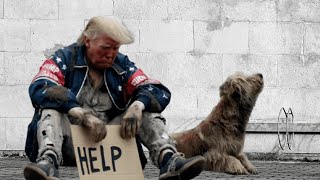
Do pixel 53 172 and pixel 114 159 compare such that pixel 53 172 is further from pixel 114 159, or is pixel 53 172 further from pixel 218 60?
pixel 218 60

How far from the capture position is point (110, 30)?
6.70 meters

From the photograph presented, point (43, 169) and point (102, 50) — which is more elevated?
point (102, 50)

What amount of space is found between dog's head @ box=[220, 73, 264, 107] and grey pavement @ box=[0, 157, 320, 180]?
2.55ft

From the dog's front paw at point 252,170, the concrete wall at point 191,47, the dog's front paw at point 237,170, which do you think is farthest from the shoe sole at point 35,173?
the concrete wall at point 191,47

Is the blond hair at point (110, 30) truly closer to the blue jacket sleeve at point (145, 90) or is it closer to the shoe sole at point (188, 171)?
the blue jacket sleeve at point (145, 90)

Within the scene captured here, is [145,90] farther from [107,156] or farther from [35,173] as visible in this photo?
[35,173]

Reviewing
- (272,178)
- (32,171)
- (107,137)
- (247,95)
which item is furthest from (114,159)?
(247,95)

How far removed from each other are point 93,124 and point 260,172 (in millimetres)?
4233

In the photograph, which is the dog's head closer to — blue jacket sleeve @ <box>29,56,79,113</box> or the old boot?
blue jacket sleeve @ <box>29,56,79,113</box>

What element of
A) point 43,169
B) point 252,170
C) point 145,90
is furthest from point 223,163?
point 43,169

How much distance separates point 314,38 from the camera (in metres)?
12.9

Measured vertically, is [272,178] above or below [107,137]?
below

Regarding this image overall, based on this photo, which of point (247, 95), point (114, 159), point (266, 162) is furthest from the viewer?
point (266, 162)

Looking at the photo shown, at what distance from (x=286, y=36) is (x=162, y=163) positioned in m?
6.50
